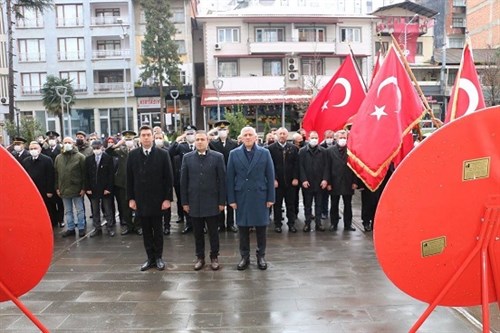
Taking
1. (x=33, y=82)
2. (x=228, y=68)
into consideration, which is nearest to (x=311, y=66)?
(x=228, y=68)

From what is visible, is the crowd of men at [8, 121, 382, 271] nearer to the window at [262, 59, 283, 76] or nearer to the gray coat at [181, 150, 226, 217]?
the gray coat at [181, 150, 226, 217]

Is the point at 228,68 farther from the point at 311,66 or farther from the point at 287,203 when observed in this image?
the point at 287,203

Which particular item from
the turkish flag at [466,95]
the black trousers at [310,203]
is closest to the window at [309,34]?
the black trousers at [310,203]

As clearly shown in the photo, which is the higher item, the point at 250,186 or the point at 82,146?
the point at 82,146

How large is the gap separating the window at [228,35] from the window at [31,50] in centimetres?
1612

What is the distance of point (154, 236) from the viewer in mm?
7117

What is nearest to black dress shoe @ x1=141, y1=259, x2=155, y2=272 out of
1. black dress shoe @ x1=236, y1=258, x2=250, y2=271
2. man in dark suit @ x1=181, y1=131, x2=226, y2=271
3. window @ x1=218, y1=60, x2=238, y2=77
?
man in dark suit @ x1=181, y1=131, x2=226, y2=271

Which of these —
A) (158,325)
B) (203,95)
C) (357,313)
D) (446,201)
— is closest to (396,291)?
(357,313)

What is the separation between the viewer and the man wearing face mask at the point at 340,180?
30.3 feet

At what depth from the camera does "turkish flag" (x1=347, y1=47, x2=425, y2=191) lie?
21.1 feet

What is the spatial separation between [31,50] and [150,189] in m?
42.9

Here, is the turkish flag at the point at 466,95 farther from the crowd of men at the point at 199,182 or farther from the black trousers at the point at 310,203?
the black trousers at the point at 310,203

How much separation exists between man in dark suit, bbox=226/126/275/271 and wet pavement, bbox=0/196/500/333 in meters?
0.46

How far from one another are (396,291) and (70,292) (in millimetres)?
3903
